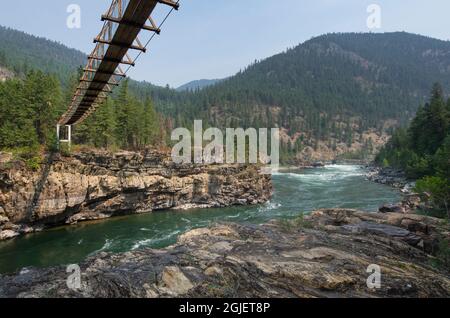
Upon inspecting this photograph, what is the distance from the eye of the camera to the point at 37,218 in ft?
110

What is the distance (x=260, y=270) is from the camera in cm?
1286

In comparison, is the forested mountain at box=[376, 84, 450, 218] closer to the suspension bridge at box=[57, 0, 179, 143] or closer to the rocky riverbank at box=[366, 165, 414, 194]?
the rocky riverbank at box=[366, 165, 414, 194]

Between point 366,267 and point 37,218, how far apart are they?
3437 cm

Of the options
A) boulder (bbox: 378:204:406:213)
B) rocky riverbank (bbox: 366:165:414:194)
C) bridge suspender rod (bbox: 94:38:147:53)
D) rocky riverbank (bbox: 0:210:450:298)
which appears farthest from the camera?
rocky riverbank (bbox: 366:165:414:194)

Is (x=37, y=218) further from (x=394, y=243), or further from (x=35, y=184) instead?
(x=394, y=243)

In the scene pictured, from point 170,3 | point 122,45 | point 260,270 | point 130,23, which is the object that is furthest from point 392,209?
point 130,23

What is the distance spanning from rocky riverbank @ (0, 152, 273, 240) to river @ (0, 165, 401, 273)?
2.09 metres

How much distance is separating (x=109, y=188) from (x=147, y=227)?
28.7 ft

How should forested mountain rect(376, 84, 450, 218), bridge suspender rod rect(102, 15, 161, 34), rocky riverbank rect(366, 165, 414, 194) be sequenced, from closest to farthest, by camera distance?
1. bridge suspender rod rect(102, 15, 161, 34)
2. forested mountain rect(376, 84, 450, 218)
3. rocky riverbank rect(366, 165, 414, 194)

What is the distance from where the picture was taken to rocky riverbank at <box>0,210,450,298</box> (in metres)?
11.2

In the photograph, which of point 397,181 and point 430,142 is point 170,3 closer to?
point 430,142

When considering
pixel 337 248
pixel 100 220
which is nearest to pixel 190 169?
pixel 100 220

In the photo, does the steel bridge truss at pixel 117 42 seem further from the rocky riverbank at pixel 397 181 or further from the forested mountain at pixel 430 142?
the rocky riverbank at pixel 397 181

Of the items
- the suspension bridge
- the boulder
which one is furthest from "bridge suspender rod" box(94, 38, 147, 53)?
the boulder
